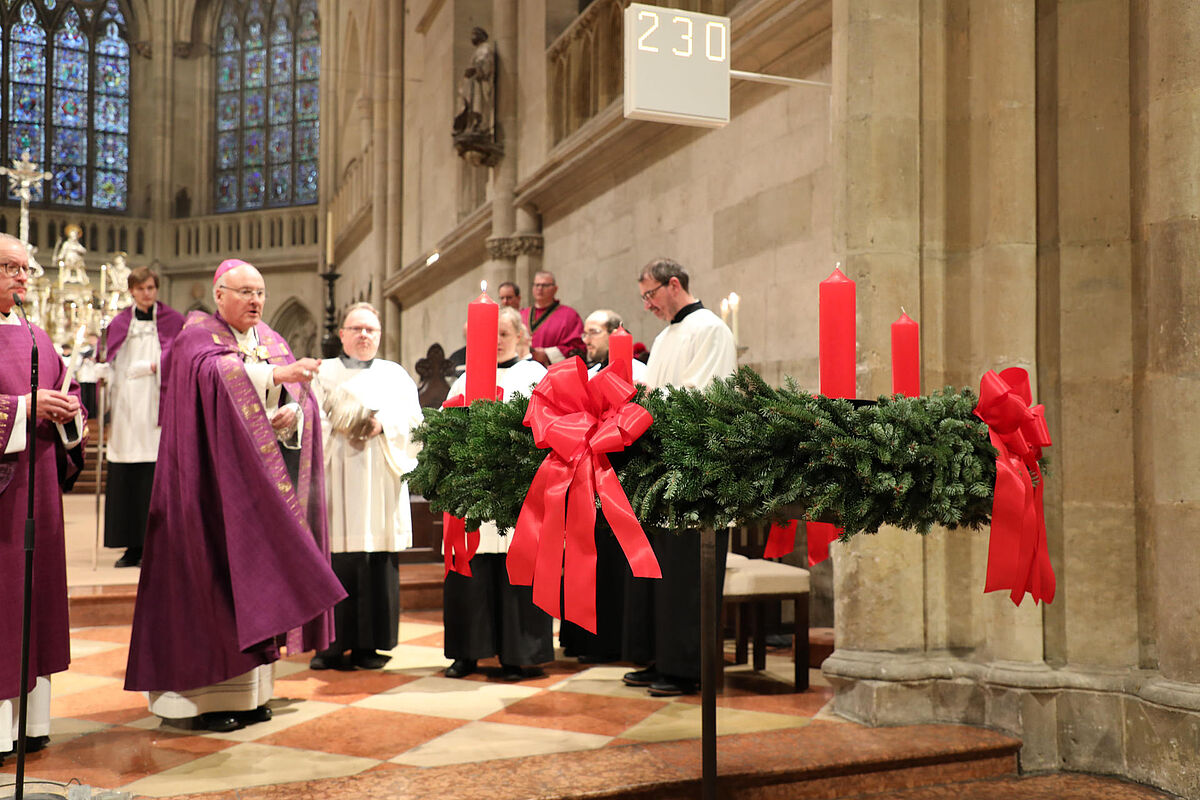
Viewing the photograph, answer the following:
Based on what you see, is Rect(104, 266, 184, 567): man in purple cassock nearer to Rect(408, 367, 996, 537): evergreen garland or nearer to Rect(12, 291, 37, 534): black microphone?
Rect(12, 291, 37, 534): black microphone

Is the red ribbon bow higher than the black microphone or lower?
lower

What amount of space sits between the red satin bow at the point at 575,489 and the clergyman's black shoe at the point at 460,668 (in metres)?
2.93

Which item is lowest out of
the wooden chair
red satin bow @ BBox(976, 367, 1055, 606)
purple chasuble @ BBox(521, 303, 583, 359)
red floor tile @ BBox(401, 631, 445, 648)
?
red floor tile @ BBox(401, 631, 445, 648)

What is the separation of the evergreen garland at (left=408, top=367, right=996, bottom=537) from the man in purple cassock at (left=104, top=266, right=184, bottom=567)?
6031 millimetres

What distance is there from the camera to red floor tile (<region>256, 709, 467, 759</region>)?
3.63m

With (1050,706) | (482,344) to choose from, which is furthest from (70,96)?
(482,344)

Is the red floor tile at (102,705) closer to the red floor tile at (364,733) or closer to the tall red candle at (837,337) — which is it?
the red floor tile at (364,733)

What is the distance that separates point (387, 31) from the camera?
1602cm

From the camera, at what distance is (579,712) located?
416 cm

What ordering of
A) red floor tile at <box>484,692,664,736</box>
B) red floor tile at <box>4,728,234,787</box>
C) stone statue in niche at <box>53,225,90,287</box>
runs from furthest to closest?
stone statue in niche at <box>53,225,90,287</box>
red floor tile at <box>484,692,664,736</box>
red floor tile at <box>4,728,234,787</box>

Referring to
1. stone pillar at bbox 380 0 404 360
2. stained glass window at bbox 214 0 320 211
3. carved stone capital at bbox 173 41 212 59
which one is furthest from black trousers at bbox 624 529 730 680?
carved stone capital at bbox 173 41 212 59

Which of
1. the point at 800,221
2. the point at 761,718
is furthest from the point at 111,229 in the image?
the point at 761,718

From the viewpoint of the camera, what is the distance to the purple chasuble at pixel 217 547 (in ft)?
12.5

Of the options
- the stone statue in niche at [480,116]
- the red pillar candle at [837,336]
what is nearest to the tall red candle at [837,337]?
the red pillar candle at [837,336]
